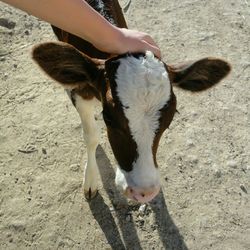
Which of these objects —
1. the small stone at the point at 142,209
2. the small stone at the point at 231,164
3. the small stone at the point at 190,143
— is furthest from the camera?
the small stone at the point at 190,143

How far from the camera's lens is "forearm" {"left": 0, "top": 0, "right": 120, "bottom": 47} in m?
2.75

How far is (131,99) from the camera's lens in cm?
298

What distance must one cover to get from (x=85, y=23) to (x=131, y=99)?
54 cm

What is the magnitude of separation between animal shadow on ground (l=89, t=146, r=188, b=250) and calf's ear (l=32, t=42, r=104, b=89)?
129 centimetres

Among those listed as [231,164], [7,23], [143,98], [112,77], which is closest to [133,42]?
[112,77]

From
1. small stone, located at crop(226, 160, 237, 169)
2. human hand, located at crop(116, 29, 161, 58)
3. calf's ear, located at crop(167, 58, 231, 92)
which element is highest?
human hand, located at crop(116, 29, 161, 58)

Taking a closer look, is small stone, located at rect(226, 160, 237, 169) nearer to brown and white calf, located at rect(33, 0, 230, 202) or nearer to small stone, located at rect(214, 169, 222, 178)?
small stone, located at rect(214, 169, 222, 178)

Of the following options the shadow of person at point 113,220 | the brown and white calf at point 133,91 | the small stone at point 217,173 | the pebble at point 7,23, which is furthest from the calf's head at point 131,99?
the pebble at point 7,23

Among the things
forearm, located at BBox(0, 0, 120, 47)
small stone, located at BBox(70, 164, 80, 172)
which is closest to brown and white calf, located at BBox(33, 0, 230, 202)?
forearm, located at BBox(0, 0, 120, 47)

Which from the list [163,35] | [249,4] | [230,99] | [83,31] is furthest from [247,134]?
[83,31]

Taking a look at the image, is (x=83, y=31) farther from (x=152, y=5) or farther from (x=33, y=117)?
(x=152, y=5)

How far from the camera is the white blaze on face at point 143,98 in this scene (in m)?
2.98

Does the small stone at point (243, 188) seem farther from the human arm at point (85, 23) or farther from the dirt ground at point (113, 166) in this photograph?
the human arm at point (85, 23)

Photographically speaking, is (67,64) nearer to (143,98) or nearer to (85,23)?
(85,23)
